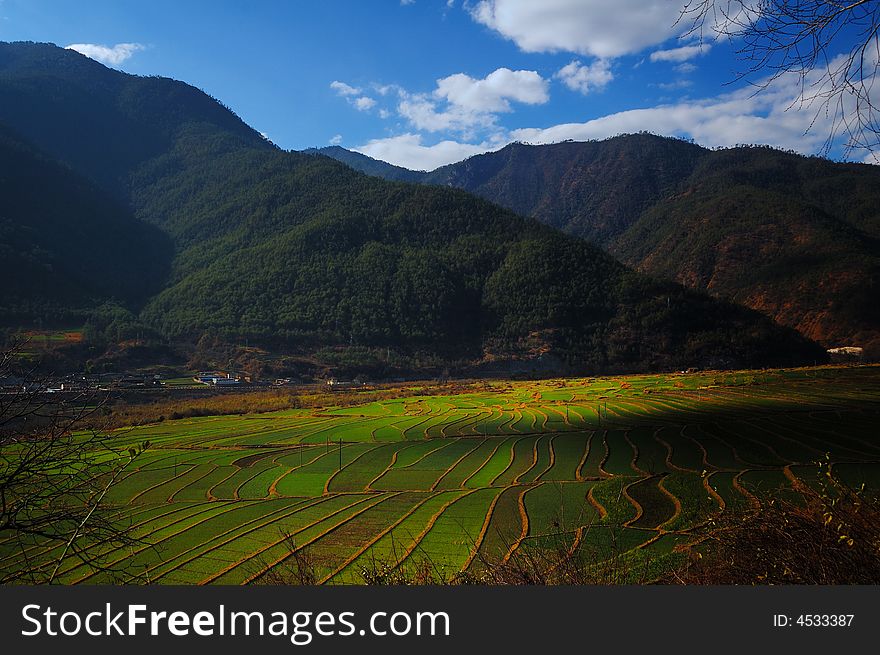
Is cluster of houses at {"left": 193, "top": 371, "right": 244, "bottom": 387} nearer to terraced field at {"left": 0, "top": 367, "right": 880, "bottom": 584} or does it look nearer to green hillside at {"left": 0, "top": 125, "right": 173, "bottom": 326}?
terraced field at {"left": 0, "top": 367, "right": 880, "bottom": 584}

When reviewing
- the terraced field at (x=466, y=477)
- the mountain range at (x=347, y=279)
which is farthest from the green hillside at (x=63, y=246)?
the terraced field at (x=466, y=477)

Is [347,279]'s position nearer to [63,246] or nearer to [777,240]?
[63,246]

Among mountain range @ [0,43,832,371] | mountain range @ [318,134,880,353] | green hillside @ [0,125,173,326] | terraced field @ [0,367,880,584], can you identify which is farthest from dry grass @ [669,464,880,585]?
green hillside @ [0,125,173,326]

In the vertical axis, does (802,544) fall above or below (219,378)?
above

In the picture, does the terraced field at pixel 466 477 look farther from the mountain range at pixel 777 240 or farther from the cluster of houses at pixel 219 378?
the mountain range at pixel 777 240

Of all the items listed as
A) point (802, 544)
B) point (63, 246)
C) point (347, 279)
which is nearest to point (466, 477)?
point (802, 544)

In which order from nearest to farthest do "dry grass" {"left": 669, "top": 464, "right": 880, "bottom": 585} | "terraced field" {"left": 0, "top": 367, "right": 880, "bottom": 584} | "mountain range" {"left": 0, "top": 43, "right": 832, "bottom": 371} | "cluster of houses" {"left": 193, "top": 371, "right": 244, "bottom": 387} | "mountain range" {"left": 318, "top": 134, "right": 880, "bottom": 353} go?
"dry grass" {"left": 669, "top": 464, "right": 880, "bottom": 585}
"terraced field" {"left": 0, "top": 367, "right": 880, "bottom": 584}
"cluster of houses" {"left": 193, "top": 371, "right": 244, "bottom": 387}
"mountain range" {"left": 0, "top": 43, "right": 832, "bottom": 371}
"mountain range" {"left": 318, "top": 134, "right": 880, "bottom": 353}

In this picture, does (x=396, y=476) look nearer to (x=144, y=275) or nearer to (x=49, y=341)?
(x=49, y=341)
